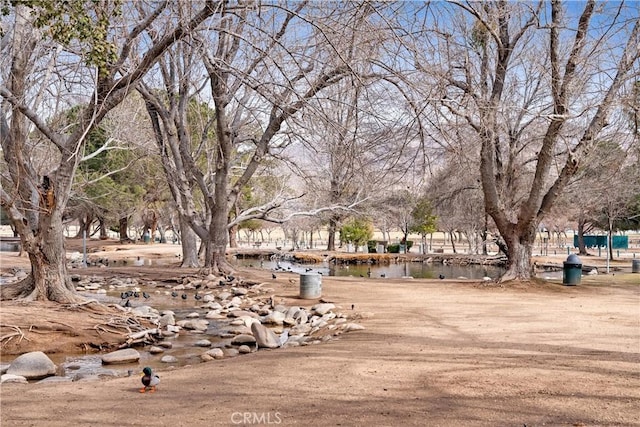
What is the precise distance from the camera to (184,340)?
10391 millimetres

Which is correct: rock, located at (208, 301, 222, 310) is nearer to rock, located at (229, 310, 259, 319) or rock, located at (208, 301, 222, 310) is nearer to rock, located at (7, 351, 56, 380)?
rock, located at (229, 310, 259, 319)

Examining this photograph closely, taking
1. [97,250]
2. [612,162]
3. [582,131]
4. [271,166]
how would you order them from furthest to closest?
1. [97,250]
2. [271,166]
3. [612,162]
4. [582,131]

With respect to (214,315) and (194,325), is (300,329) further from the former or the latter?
(214,315)

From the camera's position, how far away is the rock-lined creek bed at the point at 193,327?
8.05 meters

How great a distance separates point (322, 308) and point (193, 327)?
2.59m

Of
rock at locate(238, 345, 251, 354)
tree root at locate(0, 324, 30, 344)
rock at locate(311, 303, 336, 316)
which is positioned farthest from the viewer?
rock at locate(311, 303, 336, 316)

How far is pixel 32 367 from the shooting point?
7.59 meters

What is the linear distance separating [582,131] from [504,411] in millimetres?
13072

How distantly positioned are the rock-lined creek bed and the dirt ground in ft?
2.80

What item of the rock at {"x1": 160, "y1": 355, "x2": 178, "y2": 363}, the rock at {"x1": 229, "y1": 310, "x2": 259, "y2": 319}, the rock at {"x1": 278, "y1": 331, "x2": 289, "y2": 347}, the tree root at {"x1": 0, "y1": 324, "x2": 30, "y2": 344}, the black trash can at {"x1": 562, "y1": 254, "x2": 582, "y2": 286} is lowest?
the rock at {"x1": 160, "y1": 355, "x2": 178, "y2": 363}

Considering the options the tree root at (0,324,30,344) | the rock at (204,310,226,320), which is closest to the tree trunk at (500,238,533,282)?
the rock at (204,310,226,320)

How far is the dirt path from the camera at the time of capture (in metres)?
4.57

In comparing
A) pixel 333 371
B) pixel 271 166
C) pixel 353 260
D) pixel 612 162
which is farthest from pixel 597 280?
pixel 353 260

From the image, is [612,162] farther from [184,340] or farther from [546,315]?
[184,340]
